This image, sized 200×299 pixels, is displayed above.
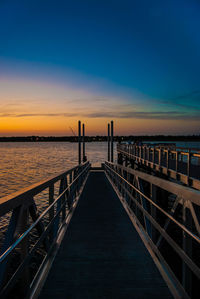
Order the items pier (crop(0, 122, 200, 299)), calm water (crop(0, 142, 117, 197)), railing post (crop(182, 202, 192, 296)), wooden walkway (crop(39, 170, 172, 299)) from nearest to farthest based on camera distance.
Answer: pier (crop(0, 122, 200, 299)), railing post (crop(182, 202, 192, 296)), wooden walkway (crop(39, 170, 172, 299)), calm water (crop(0, 142, 117, 197))

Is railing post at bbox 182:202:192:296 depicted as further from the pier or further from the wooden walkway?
the wooden walkway

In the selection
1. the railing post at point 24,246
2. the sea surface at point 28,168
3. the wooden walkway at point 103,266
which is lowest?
the sea surface at point 28,168

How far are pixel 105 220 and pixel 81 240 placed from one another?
1.63 metres

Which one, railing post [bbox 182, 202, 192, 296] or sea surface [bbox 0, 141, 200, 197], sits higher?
railing post [bbox 182, 202, 192, 296]

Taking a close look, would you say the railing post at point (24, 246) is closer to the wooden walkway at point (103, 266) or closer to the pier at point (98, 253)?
the pier at point (98, 253)

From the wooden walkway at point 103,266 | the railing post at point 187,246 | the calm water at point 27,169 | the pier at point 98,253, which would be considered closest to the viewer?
the pier at point 98,253

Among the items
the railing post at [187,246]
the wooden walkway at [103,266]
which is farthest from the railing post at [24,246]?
the railing post at [187,246]

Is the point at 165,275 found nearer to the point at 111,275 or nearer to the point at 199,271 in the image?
the point at 111,275

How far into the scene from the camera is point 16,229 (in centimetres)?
221

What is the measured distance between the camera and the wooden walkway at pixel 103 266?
9.62 feet

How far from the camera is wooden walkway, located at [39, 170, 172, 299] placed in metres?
Answer: 2.93

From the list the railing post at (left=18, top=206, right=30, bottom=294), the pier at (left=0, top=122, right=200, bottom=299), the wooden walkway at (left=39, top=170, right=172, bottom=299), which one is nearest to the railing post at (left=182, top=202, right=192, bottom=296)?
the pier at (left=0, top=122, right=200, bottom=299)

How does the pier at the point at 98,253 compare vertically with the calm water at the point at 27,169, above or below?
above

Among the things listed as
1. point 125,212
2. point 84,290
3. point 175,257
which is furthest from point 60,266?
point 175,257
